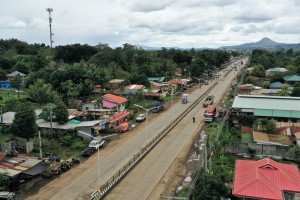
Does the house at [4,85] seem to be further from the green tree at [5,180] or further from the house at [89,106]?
the green tree at [5,180]

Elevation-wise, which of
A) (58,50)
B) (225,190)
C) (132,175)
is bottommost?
(132,175)

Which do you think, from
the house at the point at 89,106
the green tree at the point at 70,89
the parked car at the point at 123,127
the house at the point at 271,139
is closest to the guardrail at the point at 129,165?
the parked car at the point at 123,127

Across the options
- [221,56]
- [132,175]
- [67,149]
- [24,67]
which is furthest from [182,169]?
[221,56]

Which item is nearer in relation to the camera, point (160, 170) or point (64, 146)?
point (160, 170)

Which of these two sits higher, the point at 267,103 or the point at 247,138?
the point at 267,103

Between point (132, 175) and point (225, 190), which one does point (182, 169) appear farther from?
point (225, 190)

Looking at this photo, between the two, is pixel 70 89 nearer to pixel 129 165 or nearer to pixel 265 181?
pixel 129 165

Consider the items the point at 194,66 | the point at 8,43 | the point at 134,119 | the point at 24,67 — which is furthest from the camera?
the point at 8,43

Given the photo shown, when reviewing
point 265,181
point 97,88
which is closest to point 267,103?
point 265,181
